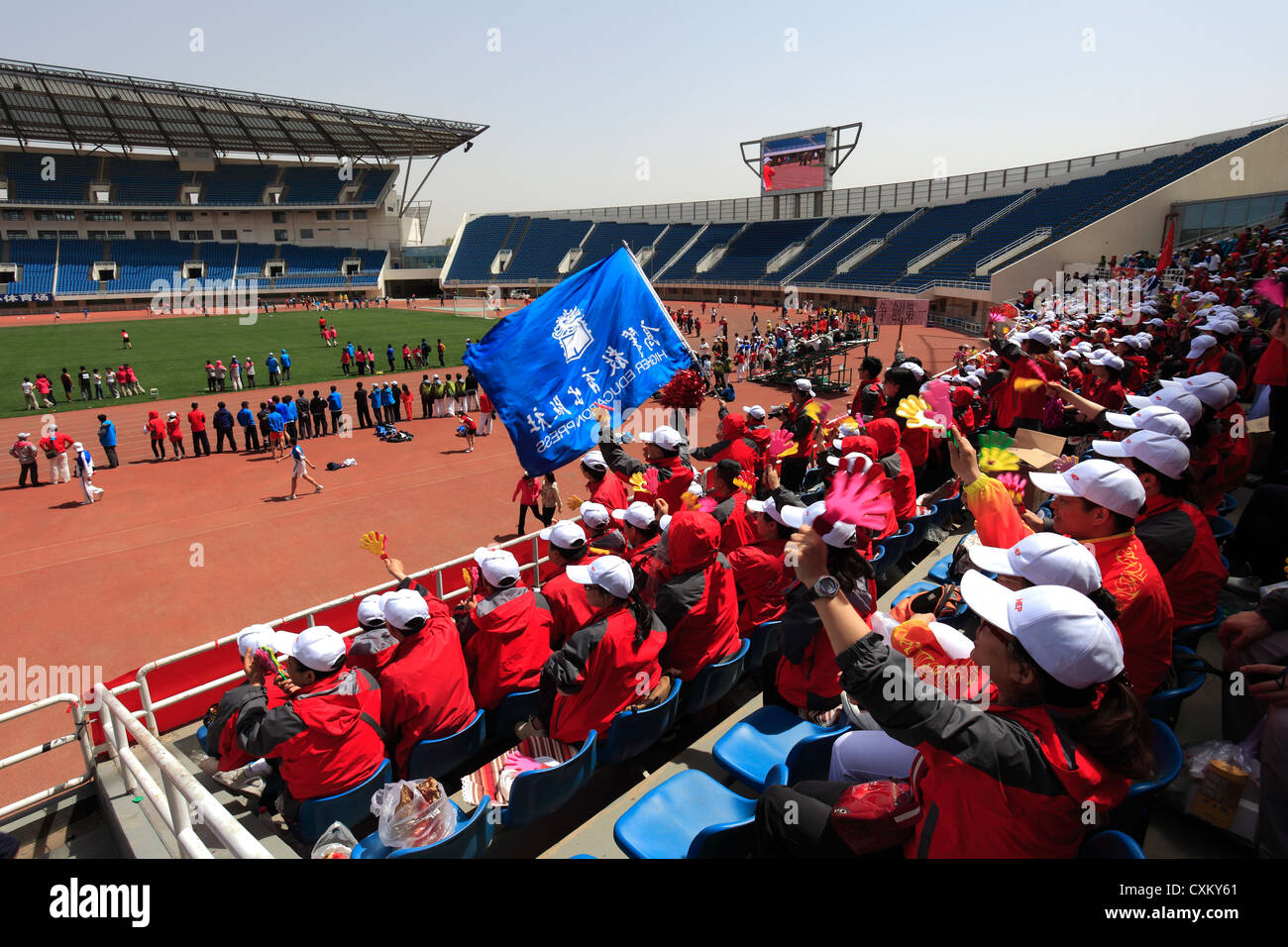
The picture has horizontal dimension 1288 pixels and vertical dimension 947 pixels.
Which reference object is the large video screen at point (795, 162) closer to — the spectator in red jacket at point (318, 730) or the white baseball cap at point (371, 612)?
the white baseball cap at point (371, 612)

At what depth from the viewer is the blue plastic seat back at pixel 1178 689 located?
289 centimetres

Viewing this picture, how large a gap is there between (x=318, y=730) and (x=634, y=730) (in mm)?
1685

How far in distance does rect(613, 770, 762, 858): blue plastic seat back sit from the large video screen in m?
60.2

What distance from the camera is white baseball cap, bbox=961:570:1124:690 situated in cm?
178

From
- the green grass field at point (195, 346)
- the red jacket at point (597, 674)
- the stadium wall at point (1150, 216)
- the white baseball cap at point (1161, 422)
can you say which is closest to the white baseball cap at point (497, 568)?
the red jacket at point (597, 674)

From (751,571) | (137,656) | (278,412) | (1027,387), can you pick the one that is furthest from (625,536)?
(278,412)

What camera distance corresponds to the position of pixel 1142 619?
2.80 metres

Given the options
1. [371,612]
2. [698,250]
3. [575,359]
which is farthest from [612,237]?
[371,612]

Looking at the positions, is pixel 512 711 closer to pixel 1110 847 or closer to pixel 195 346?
pixel 1110 847

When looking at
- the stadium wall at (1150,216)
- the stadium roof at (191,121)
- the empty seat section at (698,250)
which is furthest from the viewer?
the empty seat section at (698,250)

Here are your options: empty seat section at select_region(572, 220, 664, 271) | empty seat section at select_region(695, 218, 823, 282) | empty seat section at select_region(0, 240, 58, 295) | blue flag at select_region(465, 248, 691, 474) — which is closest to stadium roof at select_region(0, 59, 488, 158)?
empty seat section at select_region(0, 240, 58, 295)

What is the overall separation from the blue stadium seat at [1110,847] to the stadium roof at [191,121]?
61.9m
